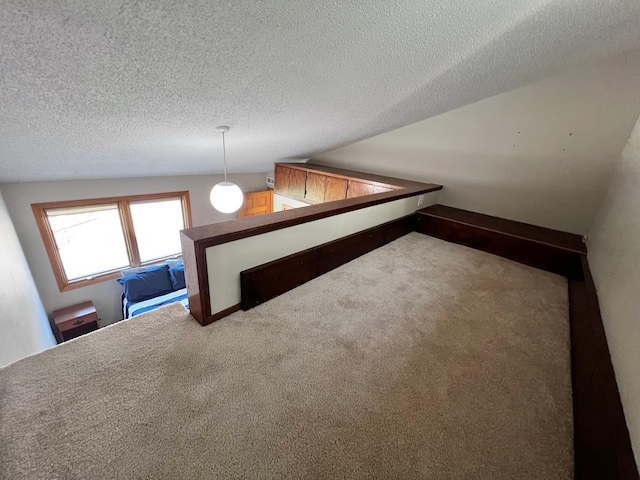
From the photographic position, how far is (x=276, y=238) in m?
1.49

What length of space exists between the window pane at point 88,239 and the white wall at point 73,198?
20cm

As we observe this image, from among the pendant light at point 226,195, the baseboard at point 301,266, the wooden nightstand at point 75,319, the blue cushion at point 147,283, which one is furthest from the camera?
the blue cushion at point 147,283

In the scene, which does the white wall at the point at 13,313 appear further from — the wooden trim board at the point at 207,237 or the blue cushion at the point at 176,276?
the blue cushion at the point at 176,276

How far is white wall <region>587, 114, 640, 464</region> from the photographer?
32.2 inches

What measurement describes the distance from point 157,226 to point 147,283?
1093 millimetres

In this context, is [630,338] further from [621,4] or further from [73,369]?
[73,369]

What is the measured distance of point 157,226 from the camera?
4336 millimetres

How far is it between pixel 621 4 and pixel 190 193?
16.7 feet

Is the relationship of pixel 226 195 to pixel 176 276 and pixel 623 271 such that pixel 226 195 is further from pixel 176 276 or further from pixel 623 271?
pixel 623 271

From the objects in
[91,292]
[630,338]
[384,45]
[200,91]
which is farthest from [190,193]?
[630,338]

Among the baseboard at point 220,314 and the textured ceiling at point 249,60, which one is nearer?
the textured ceiling at point 249,60

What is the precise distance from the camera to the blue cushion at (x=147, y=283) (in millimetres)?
3682

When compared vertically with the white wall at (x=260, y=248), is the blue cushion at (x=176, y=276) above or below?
below

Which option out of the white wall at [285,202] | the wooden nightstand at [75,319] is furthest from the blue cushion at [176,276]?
the white wall at [285,202]
